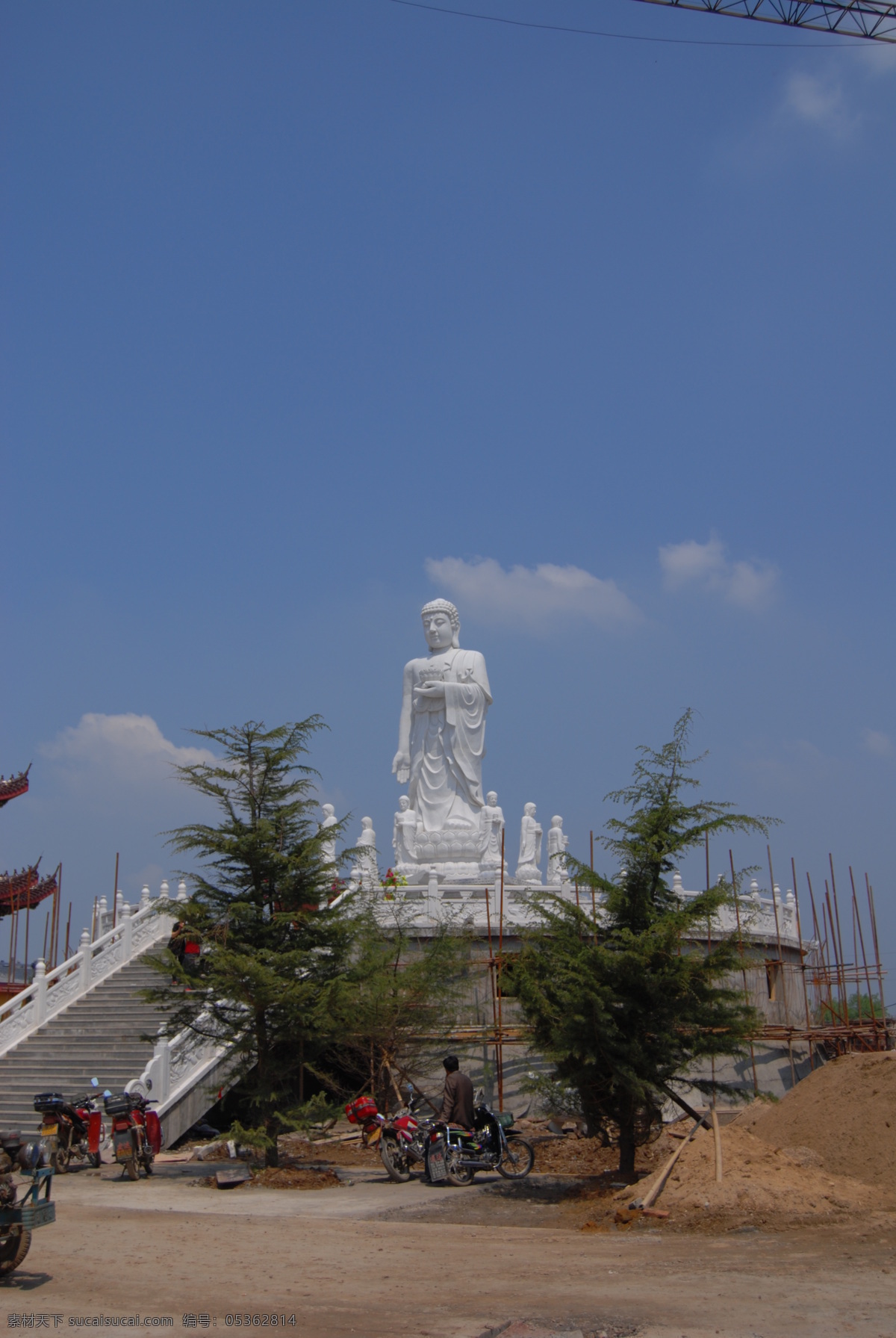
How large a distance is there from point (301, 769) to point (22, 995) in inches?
284

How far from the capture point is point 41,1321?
19.0 ft

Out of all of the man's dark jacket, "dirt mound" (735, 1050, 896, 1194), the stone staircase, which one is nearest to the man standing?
the man's dark jacket

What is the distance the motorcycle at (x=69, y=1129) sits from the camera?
11766 mm

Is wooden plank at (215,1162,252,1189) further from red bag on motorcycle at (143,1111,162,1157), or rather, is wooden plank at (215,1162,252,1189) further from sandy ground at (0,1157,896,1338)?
red bag on motorcycle at (143,1111,162,1157)

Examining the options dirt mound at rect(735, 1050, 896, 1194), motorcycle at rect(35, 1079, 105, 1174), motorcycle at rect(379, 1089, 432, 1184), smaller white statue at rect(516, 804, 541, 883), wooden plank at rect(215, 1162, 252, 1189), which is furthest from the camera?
smaller white statue at rect(516, 804, 541, 883)

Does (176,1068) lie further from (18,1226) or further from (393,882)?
(18,1226)

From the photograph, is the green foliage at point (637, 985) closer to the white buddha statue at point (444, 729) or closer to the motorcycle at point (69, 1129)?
the motorcycle at point (69, 1129)

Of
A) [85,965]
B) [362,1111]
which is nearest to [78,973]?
[85,965]

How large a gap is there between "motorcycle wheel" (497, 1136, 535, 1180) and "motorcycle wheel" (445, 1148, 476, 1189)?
1.15 feet

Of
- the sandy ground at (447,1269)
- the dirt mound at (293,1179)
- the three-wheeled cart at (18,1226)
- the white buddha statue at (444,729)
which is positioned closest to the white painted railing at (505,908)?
the white buddha statue at (444,729)

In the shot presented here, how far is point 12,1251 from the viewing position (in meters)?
6.69

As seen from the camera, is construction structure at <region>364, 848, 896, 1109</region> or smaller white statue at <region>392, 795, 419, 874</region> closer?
construction structure at <region>364, 848, 896, 1109</region>

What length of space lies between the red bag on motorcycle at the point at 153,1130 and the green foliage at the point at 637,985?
15.4 feet

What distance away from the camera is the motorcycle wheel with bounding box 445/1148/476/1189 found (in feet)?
34.8
